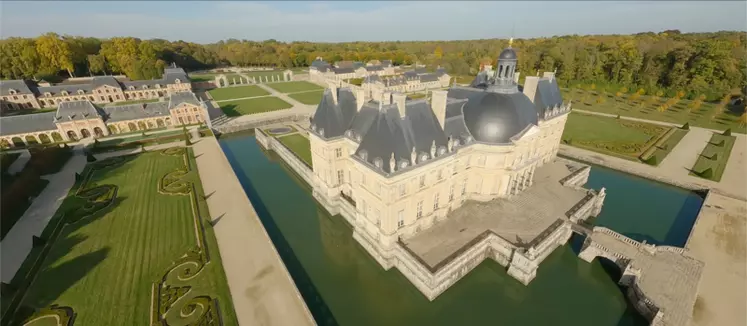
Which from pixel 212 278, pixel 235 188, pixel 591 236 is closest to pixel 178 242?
pixel 212 278

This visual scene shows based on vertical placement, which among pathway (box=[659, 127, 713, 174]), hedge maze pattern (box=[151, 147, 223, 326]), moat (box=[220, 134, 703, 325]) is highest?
pathway (box=[659, 127, 713, 174])

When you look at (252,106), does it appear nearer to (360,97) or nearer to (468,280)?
(360,97)

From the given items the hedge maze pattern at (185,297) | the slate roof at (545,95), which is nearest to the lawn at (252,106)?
the hedge maze pattern at (185,297)

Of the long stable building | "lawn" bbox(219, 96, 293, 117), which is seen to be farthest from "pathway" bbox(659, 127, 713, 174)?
the long stable building

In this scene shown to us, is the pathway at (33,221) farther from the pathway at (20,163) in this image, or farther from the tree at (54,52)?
the tree at (54,52)

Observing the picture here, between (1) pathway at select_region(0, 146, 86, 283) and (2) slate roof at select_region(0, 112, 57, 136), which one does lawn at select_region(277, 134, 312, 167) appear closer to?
(1) pathway at select_region(0, 146, 86, 283)
